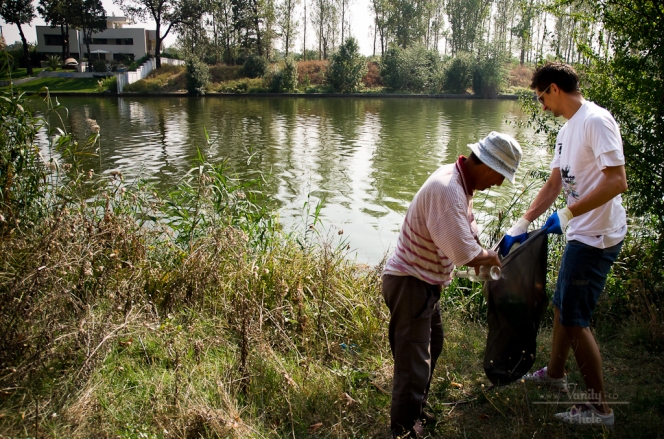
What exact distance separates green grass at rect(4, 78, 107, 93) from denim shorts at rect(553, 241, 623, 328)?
43.7m

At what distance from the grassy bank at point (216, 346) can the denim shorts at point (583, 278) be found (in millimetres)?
573

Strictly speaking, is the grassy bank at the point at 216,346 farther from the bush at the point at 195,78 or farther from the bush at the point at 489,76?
the bush at the point at 489,76

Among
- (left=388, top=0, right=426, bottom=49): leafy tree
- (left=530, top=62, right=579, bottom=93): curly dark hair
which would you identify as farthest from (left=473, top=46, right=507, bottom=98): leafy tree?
(left=530, top=62, right=579, bottom=93): curly dark hair

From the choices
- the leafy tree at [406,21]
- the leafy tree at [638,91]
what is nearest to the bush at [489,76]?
the leafy tree at [406,21]

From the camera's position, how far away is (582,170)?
2.81m

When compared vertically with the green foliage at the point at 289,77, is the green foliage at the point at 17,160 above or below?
below

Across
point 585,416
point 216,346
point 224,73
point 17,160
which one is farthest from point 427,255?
point 224,73

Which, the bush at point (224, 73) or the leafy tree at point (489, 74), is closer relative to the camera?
the leafy tree at point (489, 74)

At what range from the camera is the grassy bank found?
2.78 m

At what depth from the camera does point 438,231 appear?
2395 mm

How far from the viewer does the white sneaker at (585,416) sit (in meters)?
2.80

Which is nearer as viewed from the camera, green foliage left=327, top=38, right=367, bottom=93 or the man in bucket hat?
the man in bucket hat

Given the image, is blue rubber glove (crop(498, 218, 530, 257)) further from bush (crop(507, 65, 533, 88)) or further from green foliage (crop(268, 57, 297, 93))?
bush (crop(507, 65, 533, 88))

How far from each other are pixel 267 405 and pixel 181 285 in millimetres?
1441
